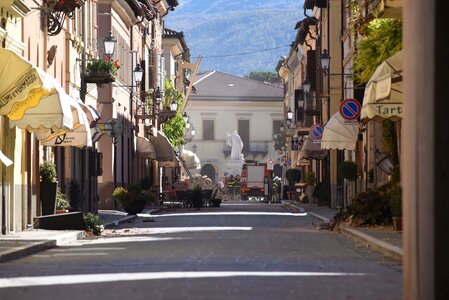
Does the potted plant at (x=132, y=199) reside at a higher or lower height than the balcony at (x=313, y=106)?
lower

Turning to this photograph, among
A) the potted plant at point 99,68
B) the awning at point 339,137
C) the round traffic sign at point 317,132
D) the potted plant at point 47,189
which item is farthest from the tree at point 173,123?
the potted plant at point 47,189

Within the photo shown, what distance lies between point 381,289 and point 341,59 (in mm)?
47409

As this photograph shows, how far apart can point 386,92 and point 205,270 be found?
10906 mm

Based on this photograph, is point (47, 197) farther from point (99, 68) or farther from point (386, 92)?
point (386, 92)

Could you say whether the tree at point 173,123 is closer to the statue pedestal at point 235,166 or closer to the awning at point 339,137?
the awning at point 339,137

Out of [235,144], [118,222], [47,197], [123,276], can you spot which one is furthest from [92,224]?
[235,144]

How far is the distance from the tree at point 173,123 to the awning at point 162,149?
785cm

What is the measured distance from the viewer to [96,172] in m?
47.8

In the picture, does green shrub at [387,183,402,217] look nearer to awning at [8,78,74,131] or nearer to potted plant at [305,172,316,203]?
awning at [8,78,74,131]

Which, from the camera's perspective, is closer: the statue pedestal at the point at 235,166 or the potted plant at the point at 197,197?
the potted plant at the point at 197,197

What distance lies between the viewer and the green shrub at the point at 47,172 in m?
36.1

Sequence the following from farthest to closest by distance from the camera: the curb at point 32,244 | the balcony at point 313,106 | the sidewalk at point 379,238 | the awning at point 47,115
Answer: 1. the balcony at point 313,106
2. the awning at point 47,115
3. the sidewalk at point 379,238
4. the curb at point 32,244

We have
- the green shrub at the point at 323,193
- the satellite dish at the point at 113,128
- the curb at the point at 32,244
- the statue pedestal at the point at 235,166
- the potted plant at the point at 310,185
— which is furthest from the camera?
the statue pedestal at the point at 235,166

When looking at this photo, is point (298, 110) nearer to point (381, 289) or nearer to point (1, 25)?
point (1, 25)
